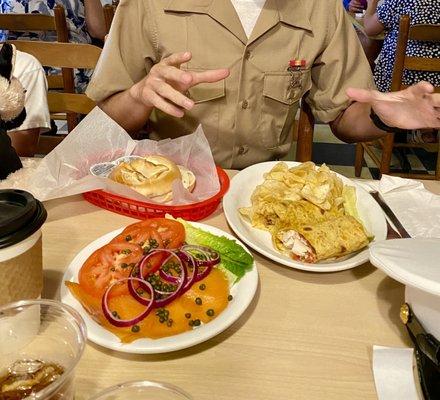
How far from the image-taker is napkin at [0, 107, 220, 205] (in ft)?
4.06

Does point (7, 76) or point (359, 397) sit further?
point (7, 76)

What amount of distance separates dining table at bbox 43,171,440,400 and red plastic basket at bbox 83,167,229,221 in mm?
139

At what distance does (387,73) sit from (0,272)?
328 centimetres

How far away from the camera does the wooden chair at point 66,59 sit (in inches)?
75.0

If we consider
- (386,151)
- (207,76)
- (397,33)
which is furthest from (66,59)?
(397,33)

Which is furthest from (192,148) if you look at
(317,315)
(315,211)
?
(317,315)

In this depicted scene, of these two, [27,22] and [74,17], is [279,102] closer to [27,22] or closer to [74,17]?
[27,22]

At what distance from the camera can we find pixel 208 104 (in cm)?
169

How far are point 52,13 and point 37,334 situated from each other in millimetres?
2819

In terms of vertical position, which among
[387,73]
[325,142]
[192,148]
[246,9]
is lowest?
[325,142]

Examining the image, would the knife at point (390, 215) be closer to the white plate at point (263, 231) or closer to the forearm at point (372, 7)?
the white plate at point (263, 231)

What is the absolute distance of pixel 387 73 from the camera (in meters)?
3.52

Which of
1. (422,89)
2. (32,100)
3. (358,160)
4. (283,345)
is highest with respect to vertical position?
(422,89)

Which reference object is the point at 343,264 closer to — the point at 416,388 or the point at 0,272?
the point at 416,388
